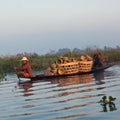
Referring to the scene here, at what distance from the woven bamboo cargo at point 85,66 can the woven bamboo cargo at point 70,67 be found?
0.29 m

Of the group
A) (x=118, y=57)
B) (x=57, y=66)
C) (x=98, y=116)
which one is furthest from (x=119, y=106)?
(x=118, y=57)

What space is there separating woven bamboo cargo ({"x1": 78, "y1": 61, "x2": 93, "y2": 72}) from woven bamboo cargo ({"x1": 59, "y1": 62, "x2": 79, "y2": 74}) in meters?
0.29

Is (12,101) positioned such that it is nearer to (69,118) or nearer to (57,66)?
(69,118)

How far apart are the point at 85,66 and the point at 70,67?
1.20m

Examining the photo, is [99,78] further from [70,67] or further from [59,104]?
[59,104]

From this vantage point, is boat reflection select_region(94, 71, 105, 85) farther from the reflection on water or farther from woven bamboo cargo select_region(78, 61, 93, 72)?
the reflection on water

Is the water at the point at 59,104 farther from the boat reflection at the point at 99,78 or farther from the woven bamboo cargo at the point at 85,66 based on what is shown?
the woven bamboo cargo at the point at 85,66

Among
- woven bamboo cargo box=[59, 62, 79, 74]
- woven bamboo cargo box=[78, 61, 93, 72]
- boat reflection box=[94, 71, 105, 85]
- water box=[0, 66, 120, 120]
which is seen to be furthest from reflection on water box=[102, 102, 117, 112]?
woven bamboo cargo box=[78, 61, 93, 72]

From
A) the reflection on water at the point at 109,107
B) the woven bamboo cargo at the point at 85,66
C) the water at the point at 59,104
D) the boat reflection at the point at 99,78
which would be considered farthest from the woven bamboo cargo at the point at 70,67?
the reflection on water at the point at 109,107

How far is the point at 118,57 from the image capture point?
36375 millimetres

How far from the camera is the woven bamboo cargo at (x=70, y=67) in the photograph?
25172 millimetres

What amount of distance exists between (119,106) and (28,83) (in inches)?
439

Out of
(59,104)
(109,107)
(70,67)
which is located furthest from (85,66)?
(109,107)

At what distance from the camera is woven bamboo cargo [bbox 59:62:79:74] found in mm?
25172
